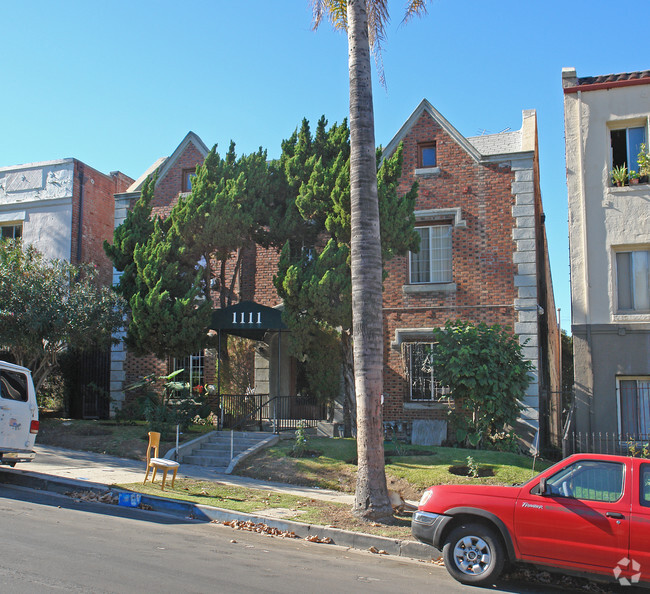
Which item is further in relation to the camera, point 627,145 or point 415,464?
point 627,145

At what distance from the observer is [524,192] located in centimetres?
1759

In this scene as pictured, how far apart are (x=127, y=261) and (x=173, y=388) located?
3550 millimetres

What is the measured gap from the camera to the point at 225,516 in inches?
388

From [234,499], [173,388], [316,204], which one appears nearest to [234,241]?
[316,204]

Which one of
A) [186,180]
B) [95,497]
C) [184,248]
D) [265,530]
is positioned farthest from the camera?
[186,180]

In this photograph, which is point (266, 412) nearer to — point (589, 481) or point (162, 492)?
point (162, 492)

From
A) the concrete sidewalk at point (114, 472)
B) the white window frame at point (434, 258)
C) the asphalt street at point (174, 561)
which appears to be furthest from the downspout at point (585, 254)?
the asphalt street at point (174, 561)

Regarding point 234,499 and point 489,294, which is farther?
point 489,294

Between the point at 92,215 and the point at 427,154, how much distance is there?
37.8ft

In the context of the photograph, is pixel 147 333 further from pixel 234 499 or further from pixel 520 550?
pixel 520 550

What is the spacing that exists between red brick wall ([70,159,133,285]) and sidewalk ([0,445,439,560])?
8222mm

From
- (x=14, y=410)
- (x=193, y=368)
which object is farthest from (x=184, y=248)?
(x=14, y=410)

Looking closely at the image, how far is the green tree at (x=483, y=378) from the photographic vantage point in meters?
14.9

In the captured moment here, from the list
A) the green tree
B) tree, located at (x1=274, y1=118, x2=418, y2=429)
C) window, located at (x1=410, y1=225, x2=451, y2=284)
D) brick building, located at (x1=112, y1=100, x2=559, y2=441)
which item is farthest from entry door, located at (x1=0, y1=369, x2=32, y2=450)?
window, located at (x1=410, y1=225, x2=451, y2=284)
